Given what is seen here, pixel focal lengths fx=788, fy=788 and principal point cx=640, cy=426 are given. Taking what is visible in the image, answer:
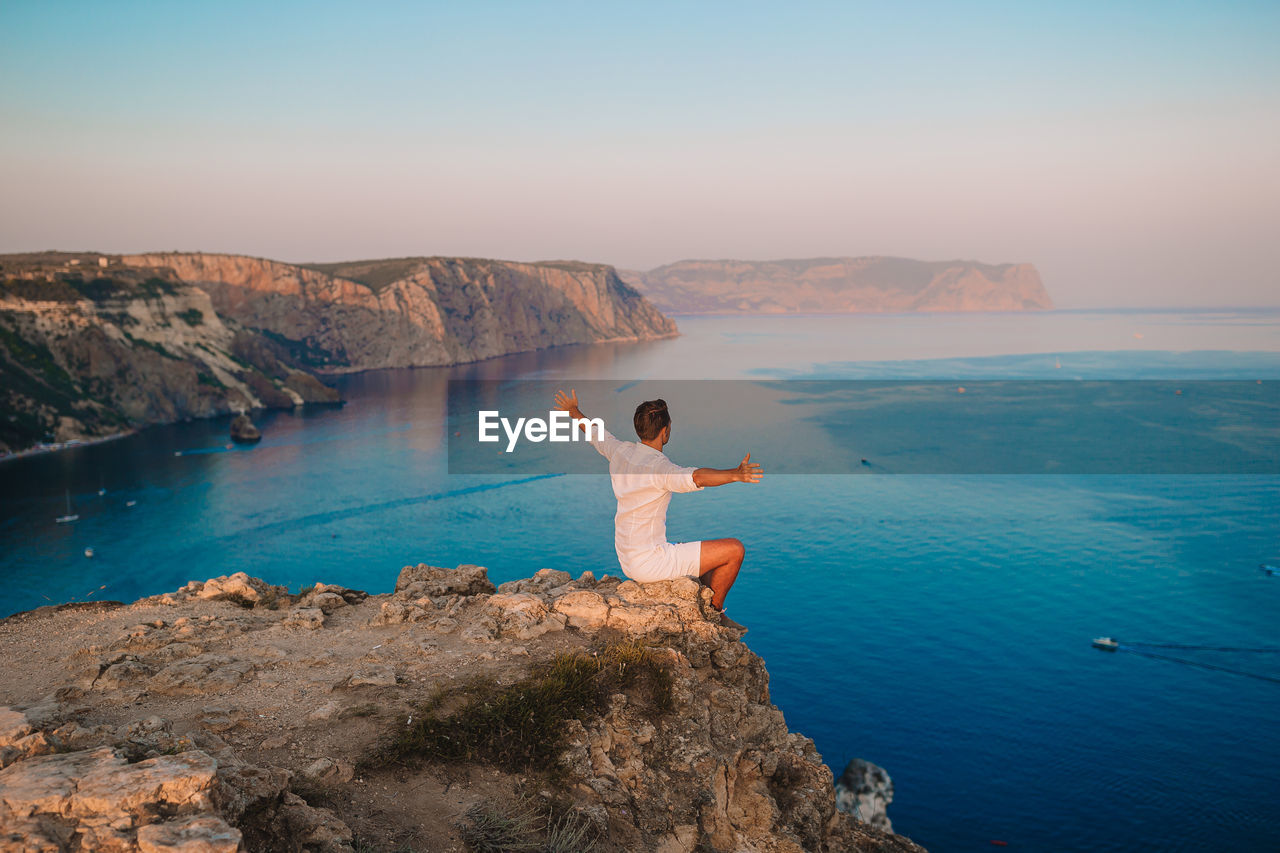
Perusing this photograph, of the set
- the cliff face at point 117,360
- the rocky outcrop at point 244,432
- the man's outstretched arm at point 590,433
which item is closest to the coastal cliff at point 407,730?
the man's outstretched arm at point 590,433

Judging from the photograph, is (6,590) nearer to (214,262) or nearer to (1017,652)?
(1017,652)

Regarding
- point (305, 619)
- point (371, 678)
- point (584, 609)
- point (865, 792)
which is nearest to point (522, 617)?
point (584, 609)

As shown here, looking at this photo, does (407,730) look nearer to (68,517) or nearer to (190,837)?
(190,837)

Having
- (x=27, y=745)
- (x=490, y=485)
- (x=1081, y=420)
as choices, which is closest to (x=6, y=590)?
(x=490, y=485)

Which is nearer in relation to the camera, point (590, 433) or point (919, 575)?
point (590, 433)

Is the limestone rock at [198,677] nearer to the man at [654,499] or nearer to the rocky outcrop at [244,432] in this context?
the man at [654,499]

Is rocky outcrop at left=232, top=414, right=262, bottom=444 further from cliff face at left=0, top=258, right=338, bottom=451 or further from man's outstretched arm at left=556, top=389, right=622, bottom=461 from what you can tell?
man's outstretched arm at left=556, top=389, right=622, bottom=461
